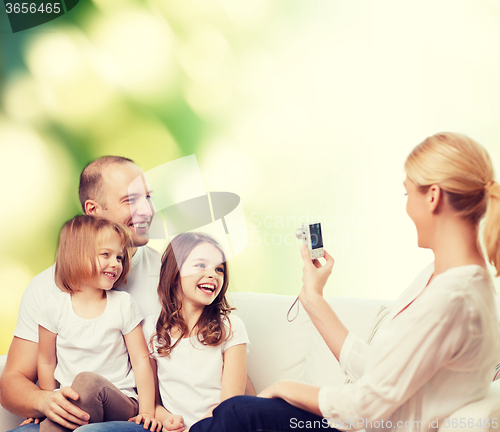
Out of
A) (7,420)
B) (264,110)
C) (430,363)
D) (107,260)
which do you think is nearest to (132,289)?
(107,260)

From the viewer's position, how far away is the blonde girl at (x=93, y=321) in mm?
1290

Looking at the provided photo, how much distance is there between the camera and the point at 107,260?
1326mm

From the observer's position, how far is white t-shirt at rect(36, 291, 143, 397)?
4.24 feet

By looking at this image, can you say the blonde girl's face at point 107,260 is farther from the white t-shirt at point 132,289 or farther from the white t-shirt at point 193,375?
the white t-shirt at point 193,375

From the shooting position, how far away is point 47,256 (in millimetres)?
2074

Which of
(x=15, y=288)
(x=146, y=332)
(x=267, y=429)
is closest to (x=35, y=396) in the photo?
(x=146, y=332)

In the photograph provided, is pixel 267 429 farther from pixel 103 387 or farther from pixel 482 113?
pixel 482 113

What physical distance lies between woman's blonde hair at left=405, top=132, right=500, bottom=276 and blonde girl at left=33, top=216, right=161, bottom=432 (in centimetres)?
89

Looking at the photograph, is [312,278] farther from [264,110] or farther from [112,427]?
[264,110]

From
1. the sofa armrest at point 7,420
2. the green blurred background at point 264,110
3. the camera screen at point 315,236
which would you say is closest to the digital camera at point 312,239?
the camera screen at point 315,236

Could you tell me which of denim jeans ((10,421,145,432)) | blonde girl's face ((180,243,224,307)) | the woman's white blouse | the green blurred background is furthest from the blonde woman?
the green blurred background

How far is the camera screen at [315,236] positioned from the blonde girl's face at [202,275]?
33cm

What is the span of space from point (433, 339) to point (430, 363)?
4 centimetres

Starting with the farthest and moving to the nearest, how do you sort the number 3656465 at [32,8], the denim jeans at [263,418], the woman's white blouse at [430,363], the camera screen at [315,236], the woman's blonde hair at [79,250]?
the number 3656465 at [32,8] < the woman's blonde hair at [79,250] < the camera screen at [315,236] < the denim jeans at [263,418] < the woman's white blouse at [430,363]
